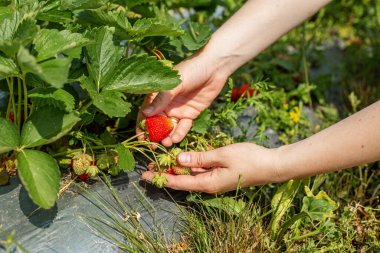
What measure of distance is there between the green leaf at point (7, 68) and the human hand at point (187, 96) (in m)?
0.41

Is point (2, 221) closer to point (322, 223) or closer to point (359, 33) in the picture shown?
point (322, 223)

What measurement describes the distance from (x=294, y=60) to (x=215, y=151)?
1281mm

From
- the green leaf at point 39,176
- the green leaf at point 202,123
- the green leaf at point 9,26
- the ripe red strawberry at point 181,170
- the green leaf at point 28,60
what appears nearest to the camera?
the green leaf at point 28,60

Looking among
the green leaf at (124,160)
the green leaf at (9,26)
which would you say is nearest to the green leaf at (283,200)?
the green leaf at (124,160)

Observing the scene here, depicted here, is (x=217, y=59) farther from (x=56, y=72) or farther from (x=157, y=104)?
(x=56, y=72)

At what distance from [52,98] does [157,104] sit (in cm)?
33

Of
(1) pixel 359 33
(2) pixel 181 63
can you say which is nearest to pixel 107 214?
(2) pixel 181 63

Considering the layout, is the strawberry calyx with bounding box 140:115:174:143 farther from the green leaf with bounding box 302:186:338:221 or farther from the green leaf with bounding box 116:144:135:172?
the green leaf with bounding box 302:186:338:221

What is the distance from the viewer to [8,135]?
1.34 m

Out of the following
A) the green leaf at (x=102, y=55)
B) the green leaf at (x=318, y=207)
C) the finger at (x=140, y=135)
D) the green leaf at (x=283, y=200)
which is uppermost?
the green leaf at (x=102, y=55)

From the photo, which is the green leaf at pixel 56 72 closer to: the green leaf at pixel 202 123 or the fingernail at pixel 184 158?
the fingernail at pixel 184 158

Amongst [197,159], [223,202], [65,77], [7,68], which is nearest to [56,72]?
[65,77]

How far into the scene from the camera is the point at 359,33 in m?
3.14

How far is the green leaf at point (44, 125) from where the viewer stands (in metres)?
1.33
